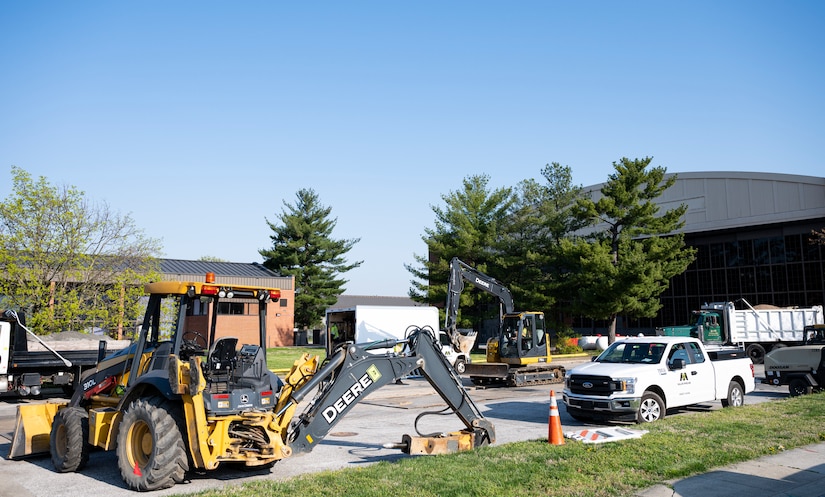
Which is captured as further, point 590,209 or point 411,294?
point 411,294

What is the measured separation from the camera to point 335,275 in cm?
6388

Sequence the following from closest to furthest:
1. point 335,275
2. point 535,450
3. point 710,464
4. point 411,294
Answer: point 710,464
point 535,450
point 411,294
point 335,275

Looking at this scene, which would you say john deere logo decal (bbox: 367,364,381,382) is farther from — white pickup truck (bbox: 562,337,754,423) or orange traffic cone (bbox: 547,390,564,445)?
white pickup truck (bbox: 562,337,754,423)

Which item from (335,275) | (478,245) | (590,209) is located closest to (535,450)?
(590,209)

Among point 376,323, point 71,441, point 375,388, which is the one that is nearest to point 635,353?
point 375,388

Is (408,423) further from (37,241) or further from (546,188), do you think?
(546,188)

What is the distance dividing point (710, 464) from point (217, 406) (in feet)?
21.8

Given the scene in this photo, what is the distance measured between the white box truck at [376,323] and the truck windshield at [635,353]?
42.0 feet

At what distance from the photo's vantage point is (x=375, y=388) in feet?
29.5

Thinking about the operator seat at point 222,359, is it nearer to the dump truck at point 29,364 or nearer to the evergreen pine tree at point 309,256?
the dump truck at point 29,364

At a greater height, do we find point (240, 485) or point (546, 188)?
point (546, 188)

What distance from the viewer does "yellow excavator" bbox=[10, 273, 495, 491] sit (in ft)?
26.1

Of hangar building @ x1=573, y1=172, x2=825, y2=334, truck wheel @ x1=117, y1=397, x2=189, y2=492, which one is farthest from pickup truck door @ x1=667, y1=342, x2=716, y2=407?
hangar building @ x1=573, y1=172, x2=825, y2=334

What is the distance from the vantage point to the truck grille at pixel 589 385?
13102 millimetres
